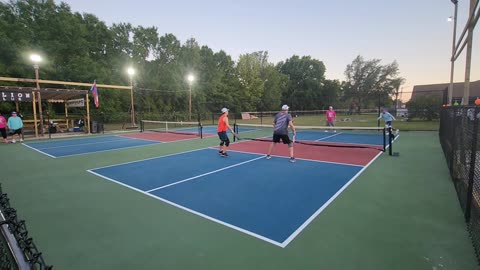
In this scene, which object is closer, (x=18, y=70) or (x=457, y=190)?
(x=457, y=190)

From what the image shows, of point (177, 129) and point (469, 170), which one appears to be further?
point (177, 129)

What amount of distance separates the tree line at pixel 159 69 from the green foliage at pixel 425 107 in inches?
127

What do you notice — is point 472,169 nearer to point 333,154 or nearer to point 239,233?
point 239,233

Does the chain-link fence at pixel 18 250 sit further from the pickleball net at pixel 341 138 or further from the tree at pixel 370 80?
the tree at pixel 370 80

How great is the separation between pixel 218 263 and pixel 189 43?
46304 millimetres

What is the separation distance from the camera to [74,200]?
17.5ft

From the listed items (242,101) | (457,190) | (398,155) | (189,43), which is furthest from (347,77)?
(457,190)

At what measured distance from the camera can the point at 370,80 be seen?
199 feet

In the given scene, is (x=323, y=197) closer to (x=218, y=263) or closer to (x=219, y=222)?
(x=219, y=222)

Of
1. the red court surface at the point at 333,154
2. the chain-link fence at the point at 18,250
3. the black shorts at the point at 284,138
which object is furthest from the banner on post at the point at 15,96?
the chain-link fence at the point at 18,250

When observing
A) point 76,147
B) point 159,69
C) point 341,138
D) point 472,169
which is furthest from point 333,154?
point 159,69

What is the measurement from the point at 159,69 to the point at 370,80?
46997 mm

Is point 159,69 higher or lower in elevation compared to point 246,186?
higher

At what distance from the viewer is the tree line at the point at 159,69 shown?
2884cm
